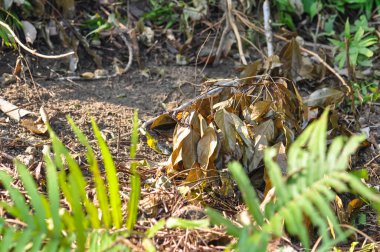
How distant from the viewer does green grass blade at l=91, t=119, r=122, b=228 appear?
→ 158cm

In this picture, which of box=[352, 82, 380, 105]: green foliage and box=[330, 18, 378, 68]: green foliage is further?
box=[330, 18, 378, 68]: green foliage

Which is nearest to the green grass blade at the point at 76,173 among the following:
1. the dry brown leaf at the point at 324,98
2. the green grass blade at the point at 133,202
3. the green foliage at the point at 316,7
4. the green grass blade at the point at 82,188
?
the green grass blade at the point at 82,188

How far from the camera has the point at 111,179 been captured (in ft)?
5.21

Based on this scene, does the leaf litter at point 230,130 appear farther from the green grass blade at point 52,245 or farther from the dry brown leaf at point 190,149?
the green grass blade at point 52,245

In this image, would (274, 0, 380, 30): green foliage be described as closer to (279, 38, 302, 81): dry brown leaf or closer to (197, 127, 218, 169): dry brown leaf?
(279, 38, 302, 81): dry brown leaf

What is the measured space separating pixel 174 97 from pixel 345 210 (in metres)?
0.94

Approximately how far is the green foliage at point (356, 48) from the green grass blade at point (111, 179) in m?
1.67

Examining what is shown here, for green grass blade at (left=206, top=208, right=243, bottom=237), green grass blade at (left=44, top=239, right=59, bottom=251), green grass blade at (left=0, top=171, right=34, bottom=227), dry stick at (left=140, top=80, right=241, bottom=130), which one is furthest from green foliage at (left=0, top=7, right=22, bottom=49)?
green grass blade at (left=206, top=208, right=243, bottom=237)

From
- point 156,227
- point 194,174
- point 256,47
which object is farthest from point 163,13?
point 156,227

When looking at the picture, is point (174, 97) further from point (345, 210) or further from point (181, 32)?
point (345, 210)

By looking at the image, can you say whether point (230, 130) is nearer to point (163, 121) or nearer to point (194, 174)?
point (194, 174)

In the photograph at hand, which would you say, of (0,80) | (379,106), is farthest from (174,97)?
(379,106)

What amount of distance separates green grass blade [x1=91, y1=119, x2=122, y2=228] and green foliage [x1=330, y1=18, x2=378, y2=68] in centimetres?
167

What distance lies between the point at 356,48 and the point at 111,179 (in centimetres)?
184
